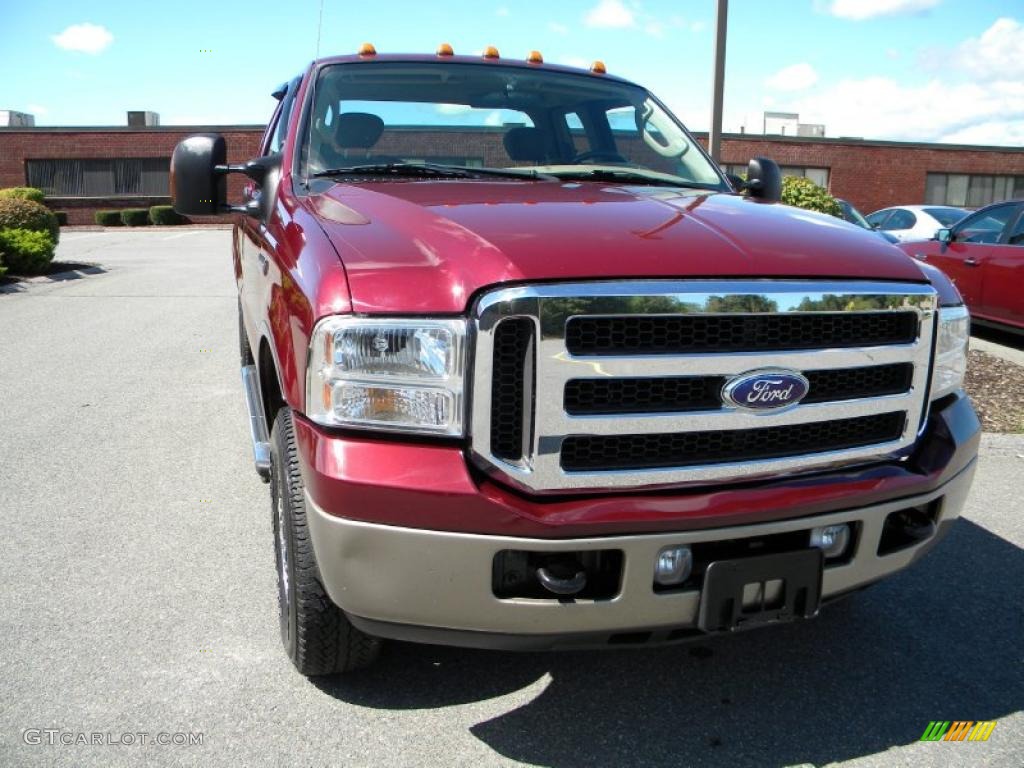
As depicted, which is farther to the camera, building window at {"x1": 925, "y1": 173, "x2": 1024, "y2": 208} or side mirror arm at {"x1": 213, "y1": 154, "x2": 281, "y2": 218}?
building window at {"x1": 925, "y1": 173, "x2": 1024, "y2": 208}

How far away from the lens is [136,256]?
18656 millimetres

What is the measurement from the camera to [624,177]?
3453mm

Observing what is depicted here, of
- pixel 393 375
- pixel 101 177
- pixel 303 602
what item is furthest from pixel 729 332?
pixel 101 177

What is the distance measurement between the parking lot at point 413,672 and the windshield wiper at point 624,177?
171cm

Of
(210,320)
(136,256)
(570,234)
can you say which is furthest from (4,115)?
(570,234)

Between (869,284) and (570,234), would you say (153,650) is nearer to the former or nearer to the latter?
(570,234)

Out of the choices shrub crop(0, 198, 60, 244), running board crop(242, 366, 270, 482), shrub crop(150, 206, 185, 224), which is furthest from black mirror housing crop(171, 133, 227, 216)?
shrub crop(150, 206, 185, 224)

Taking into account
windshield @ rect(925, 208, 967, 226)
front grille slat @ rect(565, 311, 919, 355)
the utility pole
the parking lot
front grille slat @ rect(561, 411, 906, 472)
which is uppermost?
the utility pole

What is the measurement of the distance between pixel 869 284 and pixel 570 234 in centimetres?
81

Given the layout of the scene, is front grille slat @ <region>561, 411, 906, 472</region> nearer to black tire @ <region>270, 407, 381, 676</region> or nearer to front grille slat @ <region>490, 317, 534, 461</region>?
front grille slat @ <region>490, 317, 534, 461</region>

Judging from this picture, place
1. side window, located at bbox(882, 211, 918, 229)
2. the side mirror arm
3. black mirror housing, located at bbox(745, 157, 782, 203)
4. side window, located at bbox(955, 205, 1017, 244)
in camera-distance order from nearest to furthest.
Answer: the side mirror arm → black mirror housing, located at bbox(745, 157, 782, 203) → side window, located at bbox(955, 205, 1017, 244) → side window, located at bbox(882, 211, 918, 229)

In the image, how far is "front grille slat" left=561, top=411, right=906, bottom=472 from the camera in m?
2.17

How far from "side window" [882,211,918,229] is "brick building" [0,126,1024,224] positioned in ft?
64.7

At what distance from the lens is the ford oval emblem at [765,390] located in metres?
2.22
